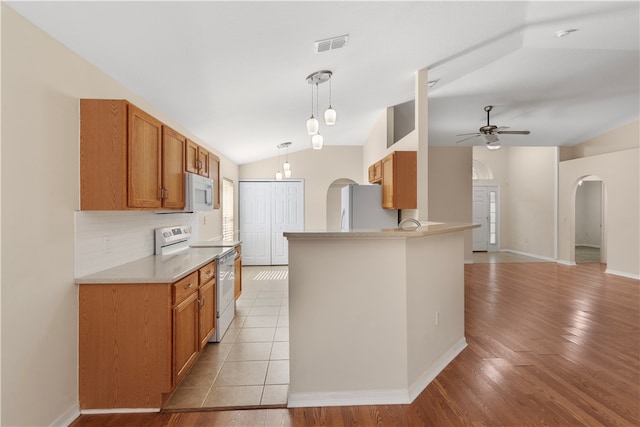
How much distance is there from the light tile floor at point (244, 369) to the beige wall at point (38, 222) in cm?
74

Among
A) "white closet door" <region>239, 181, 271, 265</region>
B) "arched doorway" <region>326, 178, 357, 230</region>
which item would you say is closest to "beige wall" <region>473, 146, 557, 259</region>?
"arched doorway" <region>326, 178, 357, 230</region>

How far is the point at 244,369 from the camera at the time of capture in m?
2.83

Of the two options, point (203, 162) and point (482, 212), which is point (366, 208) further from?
point (482, 212)

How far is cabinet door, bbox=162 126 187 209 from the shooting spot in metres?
2.80

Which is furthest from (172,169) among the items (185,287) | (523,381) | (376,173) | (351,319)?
(376,173)

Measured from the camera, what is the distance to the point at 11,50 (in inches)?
66.9

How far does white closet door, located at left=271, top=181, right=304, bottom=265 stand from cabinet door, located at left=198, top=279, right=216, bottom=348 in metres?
4.56

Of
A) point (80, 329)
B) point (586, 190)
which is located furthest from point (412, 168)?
point (586, 190)

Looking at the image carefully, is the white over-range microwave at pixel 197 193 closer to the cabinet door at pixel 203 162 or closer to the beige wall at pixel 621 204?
the cabinet door at pixel 203 162

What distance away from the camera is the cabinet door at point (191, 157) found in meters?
3.29

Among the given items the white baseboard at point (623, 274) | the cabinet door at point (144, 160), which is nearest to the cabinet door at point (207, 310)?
the cabinet door at point (144, 160)

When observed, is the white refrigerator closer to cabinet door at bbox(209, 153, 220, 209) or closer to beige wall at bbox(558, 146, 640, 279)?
cabinet door at bbox(209, 153, 220, 209)

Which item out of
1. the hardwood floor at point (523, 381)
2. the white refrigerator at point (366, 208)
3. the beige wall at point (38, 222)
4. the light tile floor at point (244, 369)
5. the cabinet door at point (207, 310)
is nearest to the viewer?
the beige wall at point (38, 222)

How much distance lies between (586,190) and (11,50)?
13486mm
